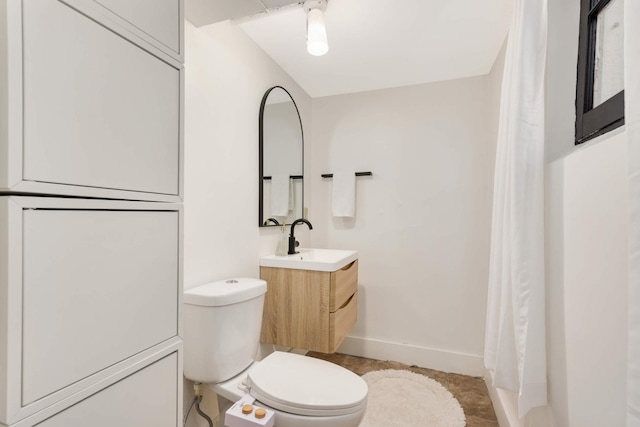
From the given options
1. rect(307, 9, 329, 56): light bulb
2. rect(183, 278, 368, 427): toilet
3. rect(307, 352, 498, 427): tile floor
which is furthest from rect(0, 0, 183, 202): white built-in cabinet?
rect(307, 352, 498, 427): tile floor

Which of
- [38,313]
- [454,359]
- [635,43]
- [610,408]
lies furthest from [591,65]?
[454,359]

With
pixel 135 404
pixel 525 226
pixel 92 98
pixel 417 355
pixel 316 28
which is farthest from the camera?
pixel 417 355

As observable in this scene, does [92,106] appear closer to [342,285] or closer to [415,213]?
[342,285]

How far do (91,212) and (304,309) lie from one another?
4.30ft

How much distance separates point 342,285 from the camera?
1893mm

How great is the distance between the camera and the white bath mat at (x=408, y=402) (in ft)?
5.50

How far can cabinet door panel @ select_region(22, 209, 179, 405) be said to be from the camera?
57 cm

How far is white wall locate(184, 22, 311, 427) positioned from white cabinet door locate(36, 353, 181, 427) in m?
0.52

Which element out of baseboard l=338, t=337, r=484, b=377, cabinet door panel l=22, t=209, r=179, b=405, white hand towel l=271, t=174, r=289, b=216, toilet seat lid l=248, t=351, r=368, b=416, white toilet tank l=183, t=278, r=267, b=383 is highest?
white hand towel l=271, t=174, r=289, b=216

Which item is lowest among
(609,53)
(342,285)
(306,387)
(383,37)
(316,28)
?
(306,387)

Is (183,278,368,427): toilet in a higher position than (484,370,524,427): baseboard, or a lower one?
higher

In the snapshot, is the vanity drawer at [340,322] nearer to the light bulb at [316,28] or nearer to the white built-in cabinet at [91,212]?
the white built-in cabinet at [91,212]

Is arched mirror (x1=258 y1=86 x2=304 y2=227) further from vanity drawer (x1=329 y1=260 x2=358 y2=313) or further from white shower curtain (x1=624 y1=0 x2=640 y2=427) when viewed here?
white shower curtain (x1=624 y1=0 x2=640 y2=427)

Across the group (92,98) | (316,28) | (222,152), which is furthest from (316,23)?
(92,98)
